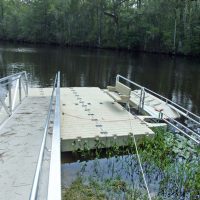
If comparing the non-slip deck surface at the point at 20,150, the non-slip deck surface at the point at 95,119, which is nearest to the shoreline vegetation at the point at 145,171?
the non-slip deck surface at the point at 95,119

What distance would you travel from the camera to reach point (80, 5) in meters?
50.5

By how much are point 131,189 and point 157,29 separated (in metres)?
40.0

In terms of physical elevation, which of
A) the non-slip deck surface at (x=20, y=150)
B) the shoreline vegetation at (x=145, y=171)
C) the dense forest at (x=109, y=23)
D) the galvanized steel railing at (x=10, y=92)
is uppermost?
the dense forest at (x=109, y=23)

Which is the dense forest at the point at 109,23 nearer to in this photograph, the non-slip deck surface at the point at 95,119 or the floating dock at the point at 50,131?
the non-slip deck surface at the point at 95,119

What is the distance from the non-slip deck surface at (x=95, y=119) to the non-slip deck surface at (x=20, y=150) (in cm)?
72

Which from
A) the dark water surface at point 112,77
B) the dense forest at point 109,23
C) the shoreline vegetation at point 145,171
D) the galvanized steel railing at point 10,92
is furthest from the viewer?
the dense forest at point 109,23

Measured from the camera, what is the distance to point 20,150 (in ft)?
15.1

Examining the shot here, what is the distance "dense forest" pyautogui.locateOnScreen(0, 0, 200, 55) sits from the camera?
1564 inches

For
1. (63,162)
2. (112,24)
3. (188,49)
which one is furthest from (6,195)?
(112,24)

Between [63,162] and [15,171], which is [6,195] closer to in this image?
[15,171]

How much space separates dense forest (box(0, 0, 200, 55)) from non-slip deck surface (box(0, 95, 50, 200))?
3455 centimetres

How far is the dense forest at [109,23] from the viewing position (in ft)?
130

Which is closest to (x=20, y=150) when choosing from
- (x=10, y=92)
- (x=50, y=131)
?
(x=50, y=131)

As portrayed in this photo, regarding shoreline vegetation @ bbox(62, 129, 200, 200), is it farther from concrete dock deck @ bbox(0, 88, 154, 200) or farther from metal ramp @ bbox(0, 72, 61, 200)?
metal ramp @ bbox(0, 72, 61, 200)
